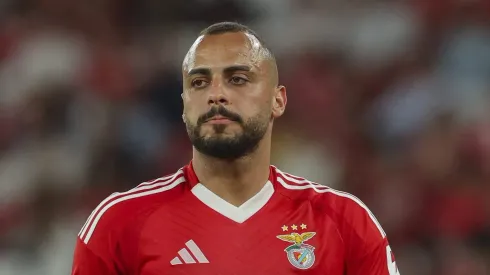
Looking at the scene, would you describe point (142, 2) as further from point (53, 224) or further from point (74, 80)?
point (53, 224)

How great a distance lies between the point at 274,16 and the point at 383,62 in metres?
0.83

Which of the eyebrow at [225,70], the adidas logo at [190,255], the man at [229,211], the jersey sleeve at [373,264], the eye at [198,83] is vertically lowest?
the jersey sleeve at [373,264]

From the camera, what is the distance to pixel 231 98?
2654mm

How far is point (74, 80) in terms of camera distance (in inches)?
206

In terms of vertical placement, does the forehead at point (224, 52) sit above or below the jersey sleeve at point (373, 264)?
above

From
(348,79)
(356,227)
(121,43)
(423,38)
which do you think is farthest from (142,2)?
(356,227)

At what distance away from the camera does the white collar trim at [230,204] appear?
2760mm

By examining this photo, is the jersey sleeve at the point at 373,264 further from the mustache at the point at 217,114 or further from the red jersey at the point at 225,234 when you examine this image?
the mustache at the point at 217,114

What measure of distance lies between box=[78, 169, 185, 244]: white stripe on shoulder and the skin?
10cm

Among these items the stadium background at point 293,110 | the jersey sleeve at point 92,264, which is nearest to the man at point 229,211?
the jersey sleeve at point 92,264

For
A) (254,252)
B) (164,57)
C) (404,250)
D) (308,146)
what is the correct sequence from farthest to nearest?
1. (164,57)
2. (308,146)
3. (404,250)
4. (254,252)

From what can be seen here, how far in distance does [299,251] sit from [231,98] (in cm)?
56

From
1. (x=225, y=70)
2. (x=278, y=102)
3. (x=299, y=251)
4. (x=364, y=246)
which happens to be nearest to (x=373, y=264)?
(x=364, y=246)

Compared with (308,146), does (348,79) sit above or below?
above
